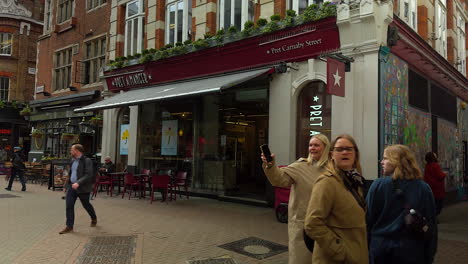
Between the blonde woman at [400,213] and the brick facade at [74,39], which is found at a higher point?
the brick facade at [74,39]

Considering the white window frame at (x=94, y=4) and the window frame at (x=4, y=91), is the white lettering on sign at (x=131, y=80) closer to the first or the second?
the white window frame at (x=94, y=4)

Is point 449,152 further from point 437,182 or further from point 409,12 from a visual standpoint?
point 409,12

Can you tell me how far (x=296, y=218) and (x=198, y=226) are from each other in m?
4.67

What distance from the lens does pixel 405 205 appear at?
2.66 m

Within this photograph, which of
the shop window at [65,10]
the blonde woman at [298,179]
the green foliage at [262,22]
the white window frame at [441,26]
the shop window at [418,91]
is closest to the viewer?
the blonde woman at [298,179]

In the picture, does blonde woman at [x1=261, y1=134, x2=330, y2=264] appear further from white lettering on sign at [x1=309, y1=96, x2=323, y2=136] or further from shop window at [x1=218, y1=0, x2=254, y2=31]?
shop window at [x1=218, y1=0, x2=254, y2=31]

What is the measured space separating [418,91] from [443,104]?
282 centimetres

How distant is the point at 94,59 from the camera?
17.8 m

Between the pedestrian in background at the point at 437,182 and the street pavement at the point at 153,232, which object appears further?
the pedestrian in background at the point at 437,182

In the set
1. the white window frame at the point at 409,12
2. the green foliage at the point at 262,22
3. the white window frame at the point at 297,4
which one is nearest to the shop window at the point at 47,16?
the green foliage at the point at 262,22

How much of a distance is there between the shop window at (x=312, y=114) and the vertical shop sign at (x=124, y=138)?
7.86 m

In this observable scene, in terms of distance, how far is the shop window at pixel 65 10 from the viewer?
19.7 m

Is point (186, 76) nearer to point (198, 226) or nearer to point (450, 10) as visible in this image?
point (198, 226)

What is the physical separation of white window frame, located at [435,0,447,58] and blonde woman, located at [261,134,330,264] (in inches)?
424
